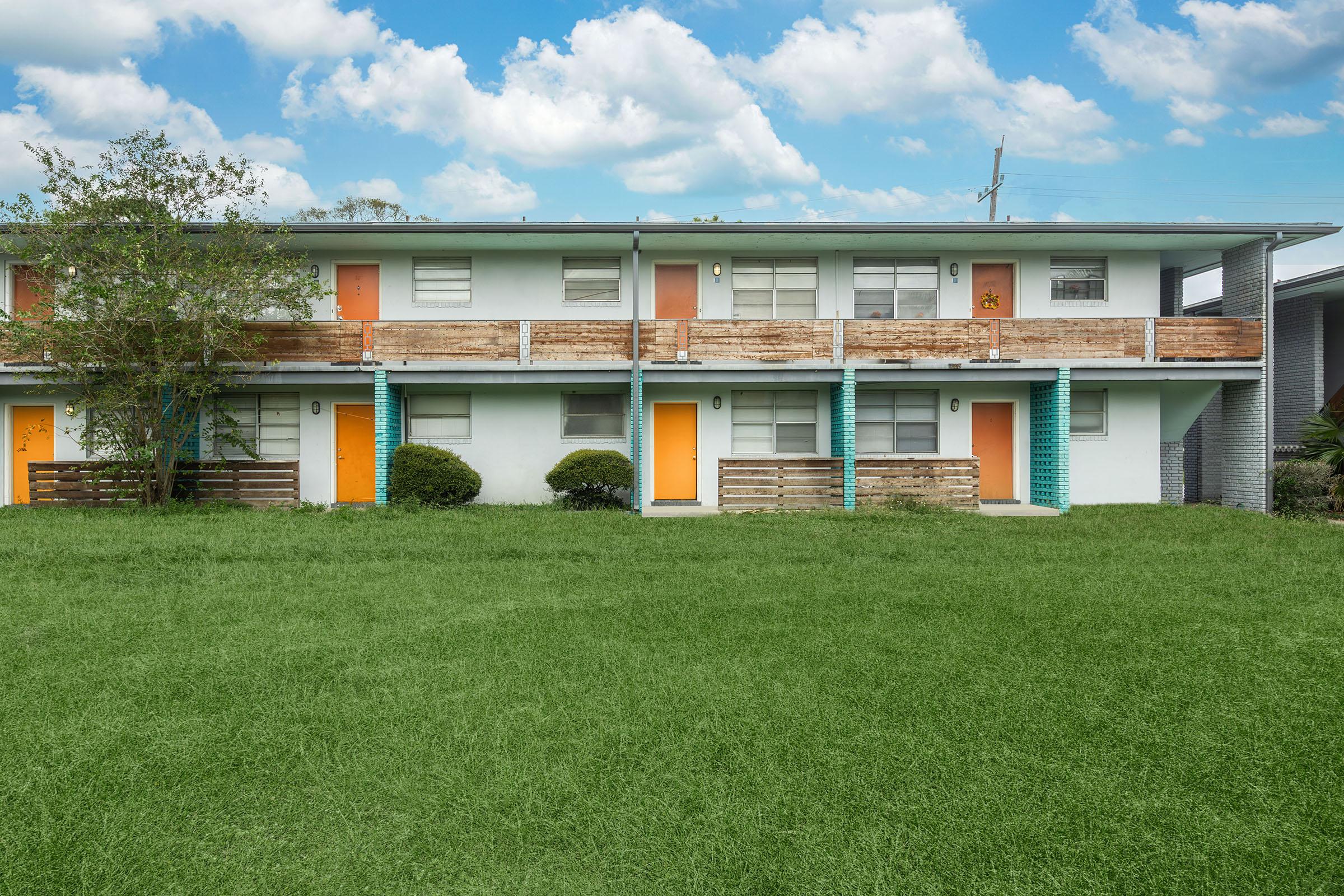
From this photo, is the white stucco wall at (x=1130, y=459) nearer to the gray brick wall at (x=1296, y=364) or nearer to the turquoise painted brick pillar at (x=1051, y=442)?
the turquoise painted brick pillar at (x=1051, y=442)

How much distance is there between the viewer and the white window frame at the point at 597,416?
56.3 ft

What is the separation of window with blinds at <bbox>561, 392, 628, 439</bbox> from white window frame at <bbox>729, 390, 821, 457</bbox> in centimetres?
251

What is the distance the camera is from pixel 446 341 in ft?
52.1

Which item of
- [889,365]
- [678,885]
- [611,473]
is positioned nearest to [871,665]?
[678,885]

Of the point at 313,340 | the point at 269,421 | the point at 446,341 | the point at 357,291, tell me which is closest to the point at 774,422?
Result: the point at 446,341

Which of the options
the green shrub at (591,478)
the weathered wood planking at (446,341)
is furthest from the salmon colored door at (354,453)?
the green shrub at (591,478)

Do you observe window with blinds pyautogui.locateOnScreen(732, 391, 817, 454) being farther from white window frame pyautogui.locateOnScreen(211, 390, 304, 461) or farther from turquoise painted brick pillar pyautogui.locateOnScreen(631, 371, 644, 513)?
white window frame pyautogui.locateOnScreen(211, 390, 304, 461)

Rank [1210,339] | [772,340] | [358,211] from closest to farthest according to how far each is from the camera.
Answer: [1210,339], [772,340], [358,211]

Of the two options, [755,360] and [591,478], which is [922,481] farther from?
[591,478]

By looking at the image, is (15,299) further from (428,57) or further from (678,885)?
(678,885)

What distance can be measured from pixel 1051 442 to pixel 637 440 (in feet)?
29.4

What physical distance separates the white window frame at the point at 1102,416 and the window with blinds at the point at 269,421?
58.4 feet

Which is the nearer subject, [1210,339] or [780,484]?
[780,484]

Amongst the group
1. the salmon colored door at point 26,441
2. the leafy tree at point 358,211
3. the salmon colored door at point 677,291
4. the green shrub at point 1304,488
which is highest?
the leafy tree at point 358,211
